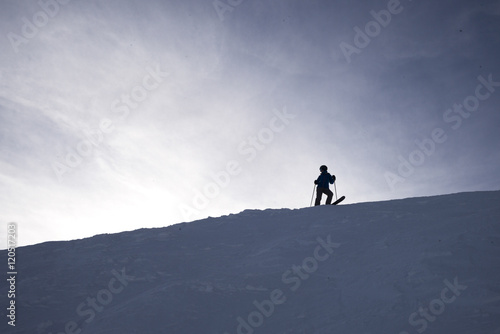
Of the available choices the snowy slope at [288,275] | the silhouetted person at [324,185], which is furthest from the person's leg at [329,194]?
the snowy slope at [288,275]

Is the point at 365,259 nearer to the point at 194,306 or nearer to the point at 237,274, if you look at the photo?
the point at 237,274

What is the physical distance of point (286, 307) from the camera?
6445 millimetres

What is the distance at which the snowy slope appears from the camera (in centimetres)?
588

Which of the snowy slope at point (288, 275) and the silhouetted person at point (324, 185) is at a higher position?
the silhouetted person at point (324, 185)

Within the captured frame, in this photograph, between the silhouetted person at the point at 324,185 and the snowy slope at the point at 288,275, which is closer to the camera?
the snowy slope at the point at 288,275

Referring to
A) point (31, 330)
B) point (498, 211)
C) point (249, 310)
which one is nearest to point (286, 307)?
point (249, 310)

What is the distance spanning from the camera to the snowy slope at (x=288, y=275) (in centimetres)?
588

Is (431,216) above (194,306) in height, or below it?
above

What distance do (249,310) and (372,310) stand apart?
2.25 meters

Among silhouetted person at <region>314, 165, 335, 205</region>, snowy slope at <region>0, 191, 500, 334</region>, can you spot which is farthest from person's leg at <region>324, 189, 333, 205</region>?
snowy slope at <region>0, 191, 500, 334</region>

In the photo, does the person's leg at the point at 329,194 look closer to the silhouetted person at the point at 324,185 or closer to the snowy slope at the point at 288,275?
the silhouetted person at the point at 324,185

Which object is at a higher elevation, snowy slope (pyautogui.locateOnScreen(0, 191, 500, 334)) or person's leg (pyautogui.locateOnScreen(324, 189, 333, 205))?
person's leg (pyautogui.locateOnScreen(324, 189, 333, 205))

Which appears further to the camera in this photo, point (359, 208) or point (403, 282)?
point (359, 208)

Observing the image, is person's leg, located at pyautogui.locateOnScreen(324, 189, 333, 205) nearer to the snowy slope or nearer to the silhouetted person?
the silhouetted person
